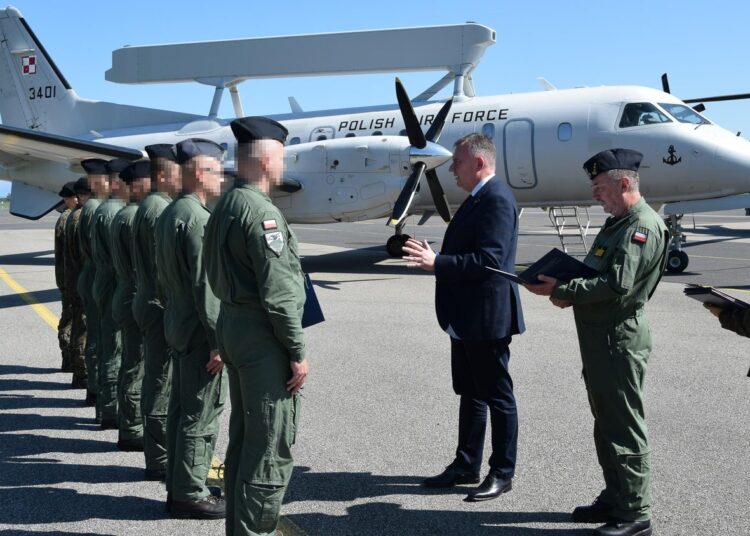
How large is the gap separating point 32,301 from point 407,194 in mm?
6244

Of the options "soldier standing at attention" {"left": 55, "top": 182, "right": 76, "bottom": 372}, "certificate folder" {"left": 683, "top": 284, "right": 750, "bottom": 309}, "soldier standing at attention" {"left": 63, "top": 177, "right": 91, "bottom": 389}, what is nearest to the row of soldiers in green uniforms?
"soldier standing at attention" {"left": 63, "top": 177, "right": 91, "bottom": 389}

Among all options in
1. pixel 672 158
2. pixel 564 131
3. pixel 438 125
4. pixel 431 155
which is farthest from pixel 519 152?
pixel 672 158

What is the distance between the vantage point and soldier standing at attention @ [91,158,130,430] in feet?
18.1

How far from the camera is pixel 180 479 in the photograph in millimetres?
3943

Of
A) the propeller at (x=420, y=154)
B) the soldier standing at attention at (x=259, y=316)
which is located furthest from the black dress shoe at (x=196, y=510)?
the propeller at (x=420, y=154)

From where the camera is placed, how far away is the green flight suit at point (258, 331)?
3104 mm

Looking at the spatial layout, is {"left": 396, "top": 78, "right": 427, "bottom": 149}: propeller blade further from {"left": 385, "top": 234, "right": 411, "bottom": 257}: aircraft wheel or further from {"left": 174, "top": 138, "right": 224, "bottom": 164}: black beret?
{"left": 174, "top": 138, "right": 224, "bottom": 164}: black beret

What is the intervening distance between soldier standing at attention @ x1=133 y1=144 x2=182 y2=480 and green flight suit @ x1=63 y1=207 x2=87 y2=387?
2.31 meters

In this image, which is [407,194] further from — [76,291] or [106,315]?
[106,315]

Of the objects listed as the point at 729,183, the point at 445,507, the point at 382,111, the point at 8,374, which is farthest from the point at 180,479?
the point at 382,111

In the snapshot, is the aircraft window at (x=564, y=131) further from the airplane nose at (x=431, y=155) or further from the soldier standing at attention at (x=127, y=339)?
the soldier standing at attention at (x=127, y=339)

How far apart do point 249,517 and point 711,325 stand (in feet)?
24.5

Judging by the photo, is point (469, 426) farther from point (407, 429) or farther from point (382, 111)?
point (382, 111)

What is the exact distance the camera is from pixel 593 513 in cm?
386
